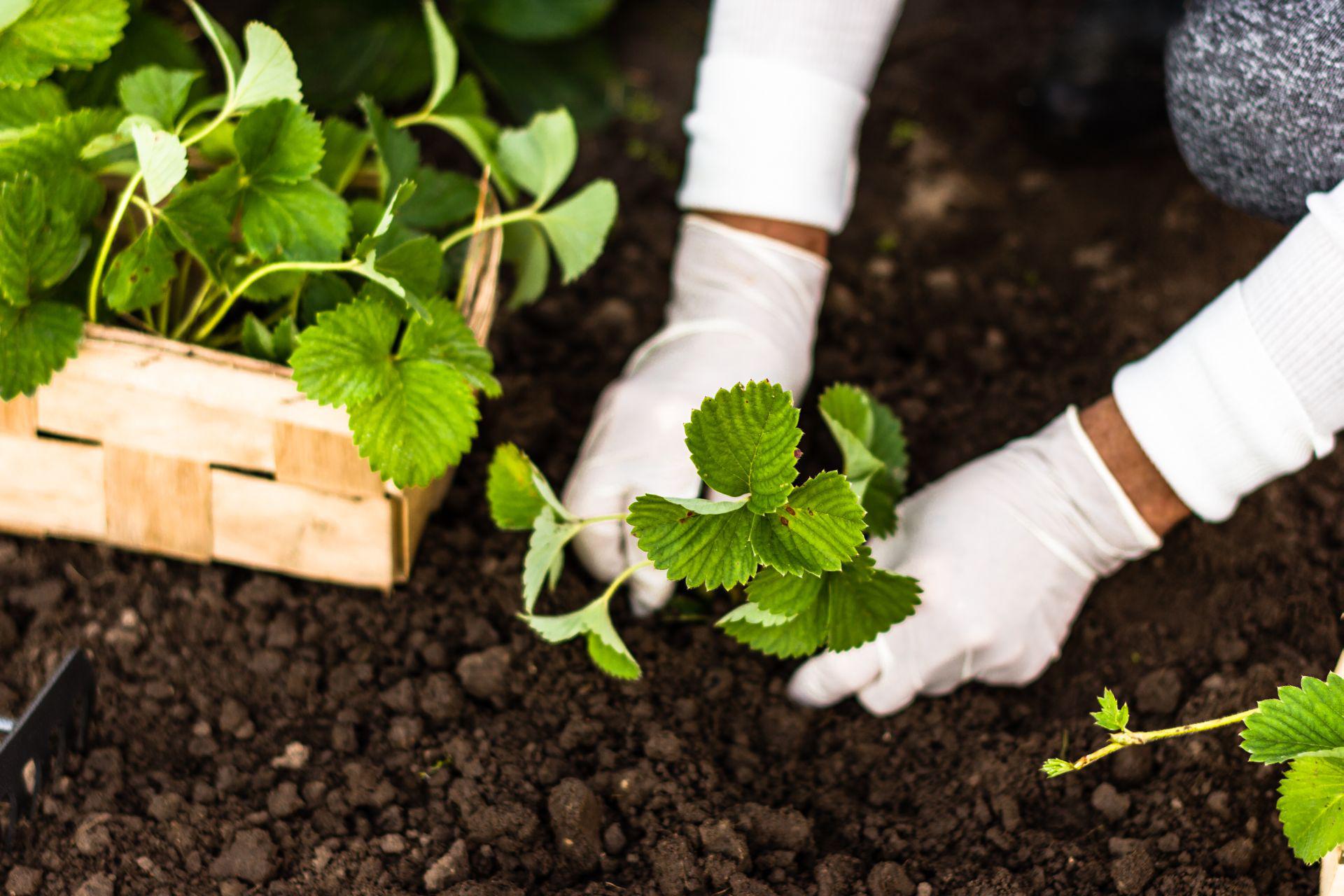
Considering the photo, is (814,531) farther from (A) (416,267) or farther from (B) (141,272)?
(B) (141,272)

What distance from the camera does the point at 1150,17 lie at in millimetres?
1846

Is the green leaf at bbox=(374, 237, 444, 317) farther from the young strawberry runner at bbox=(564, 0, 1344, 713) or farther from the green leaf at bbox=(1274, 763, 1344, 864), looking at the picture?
the green leaf at bbox=(1274, 763, 1344, 864)

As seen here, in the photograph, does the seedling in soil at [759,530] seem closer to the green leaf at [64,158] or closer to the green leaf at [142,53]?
the green leaf at [64,158]

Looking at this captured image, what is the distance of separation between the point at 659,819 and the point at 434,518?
441 millimetres

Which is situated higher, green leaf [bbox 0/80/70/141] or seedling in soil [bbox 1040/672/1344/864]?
green leaf [bbox 0/80/70/141]

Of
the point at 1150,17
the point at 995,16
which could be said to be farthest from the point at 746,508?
the point at 995,16

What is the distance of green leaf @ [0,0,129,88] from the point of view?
97cm

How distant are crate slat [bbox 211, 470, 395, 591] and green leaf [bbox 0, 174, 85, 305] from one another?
23 centimetres

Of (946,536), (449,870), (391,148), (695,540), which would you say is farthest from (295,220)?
(946,536)

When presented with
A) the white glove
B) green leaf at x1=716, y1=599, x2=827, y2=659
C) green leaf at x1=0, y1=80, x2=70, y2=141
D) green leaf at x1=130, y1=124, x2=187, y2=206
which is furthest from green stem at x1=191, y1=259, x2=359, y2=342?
the white glove

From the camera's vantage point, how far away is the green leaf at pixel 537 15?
1684mm

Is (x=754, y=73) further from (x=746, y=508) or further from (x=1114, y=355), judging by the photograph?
(x=746, y=508)

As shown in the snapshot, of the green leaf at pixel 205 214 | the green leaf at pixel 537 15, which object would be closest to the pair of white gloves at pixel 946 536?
the green leaf at pixel 205 214

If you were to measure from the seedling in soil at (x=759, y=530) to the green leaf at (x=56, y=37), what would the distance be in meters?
0.51
